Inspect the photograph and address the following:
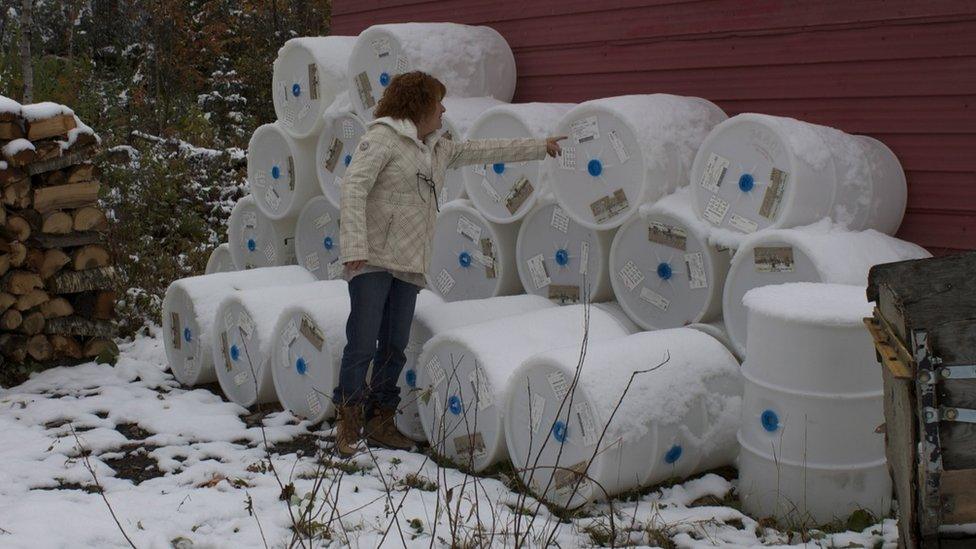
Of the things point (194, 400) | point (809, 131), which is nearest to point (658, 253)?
point (809, 131)

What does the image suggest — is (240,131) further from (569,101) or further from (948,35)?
(948,35)

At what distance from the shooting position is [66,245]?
6855 millimetres

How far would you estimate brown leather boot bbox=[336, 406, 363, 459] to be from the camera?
5.06m

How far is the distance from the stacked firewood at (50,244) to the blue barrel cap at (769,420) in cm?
466

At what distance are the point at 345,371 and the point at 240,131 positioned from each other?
8857mm

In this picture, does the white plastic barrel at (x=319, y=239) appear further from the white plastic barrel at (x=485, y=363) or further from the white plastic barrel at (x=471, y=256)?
the white plastic barrel at (x=485, y=363)

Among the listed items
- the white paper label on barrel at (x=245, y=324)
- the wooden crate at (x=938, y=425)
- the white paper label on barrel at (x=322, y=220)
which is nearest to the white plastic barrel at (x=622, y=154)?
the white paper label on barrel at (x=245, y=324)

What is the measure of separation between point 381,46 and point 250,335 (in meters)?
1.98

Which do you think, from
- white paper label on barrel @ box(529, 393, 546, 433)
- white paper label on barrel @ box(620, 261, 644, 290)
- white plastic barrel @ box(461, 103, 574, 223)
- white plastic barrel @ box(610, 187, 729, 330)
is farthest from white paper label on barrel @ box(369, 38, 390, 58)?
white paper label on barrel @ box(529, 393, 546, 433)

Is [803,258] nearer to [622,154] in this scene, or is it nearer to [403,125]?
[622,154]

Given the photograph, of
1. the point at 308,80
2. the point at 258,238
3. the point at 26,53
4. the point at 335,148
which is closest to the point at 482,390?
the point at 335,148

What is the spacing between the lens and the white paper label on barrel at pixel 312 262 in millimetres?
7359

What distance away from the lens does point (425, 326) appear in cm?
541

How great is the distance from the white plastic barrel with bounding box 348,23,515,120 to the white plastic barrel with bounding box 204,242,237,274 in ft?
7.15
